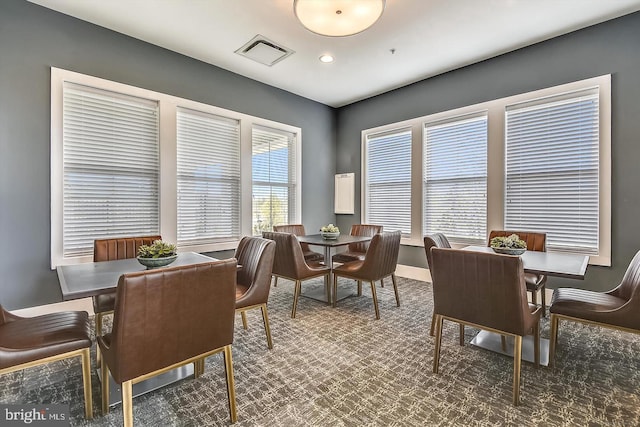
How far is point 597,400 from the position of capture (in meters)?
1.74

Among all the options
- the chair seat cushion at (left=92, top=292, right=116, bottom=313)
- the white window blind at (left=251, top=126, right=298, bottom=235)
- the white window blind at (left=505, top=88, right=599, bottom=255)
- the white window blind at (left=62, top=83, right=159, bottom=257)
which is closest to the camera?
the chair seat cushion at (left=92, top=292, right=116, bottom=313)

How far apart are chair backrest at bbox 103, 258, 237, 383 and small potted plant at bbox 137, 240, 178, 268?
→ 2.17ft

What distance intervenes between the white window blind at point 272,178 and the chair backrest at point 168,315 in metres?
3.09

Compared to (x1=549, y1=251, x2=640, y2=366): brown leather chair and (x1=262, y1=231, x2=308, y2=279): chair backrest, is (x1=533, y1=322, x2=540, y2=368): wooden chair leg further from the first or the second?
(x1=262, y1=231, x2=308, y2=279): chair backrest

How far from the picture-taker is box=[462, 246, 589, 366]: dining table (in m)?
1.93

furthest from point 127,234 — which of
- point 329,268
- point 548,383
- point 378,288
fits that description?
point 548,383

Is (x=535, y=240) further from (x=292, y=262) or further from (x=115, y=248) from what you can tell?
(x=115, y=248)

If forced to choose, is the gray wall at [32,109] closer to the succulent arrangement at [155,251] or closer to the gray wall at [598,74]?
the succulent arrangement at [155,251]

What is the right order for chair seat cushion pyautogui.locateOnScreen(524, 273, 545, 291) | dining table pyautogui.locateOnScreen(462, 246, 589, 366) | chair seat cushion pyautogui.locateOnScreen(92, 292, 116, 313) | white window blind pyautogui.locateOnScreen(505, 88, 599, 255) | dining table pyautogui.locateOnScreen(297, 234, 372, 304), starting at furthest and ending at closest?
dining table pyautogui.locateOnScreen(297, 234, 372, 304) → white window blind pyautogui.locateOnScreen(505, 88, 599, 255) → chair seat cushion pyautogui.locateOnScreen(524, 273, 545, 291) → chair seat cushion pyautogui.locateOnScreen(92, 292, 116, 313) → dining table pyautogui.locateOnScreen(462, 246, 589, 366)

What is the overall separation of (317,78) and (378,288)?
3226 millimetres

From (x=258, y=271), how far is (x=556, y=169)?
3.53 meters

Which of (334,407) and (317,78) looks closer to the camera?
(334,407)

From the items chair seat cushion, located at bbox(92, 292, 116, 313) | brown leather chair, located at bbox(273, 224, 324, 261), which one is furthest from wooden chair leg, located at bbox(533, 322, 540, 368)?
chair seat cushion, located at bbox(92, 292, 116, 313)

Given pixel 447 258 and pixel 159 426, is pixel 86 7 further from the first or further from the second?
pixel 447 258
